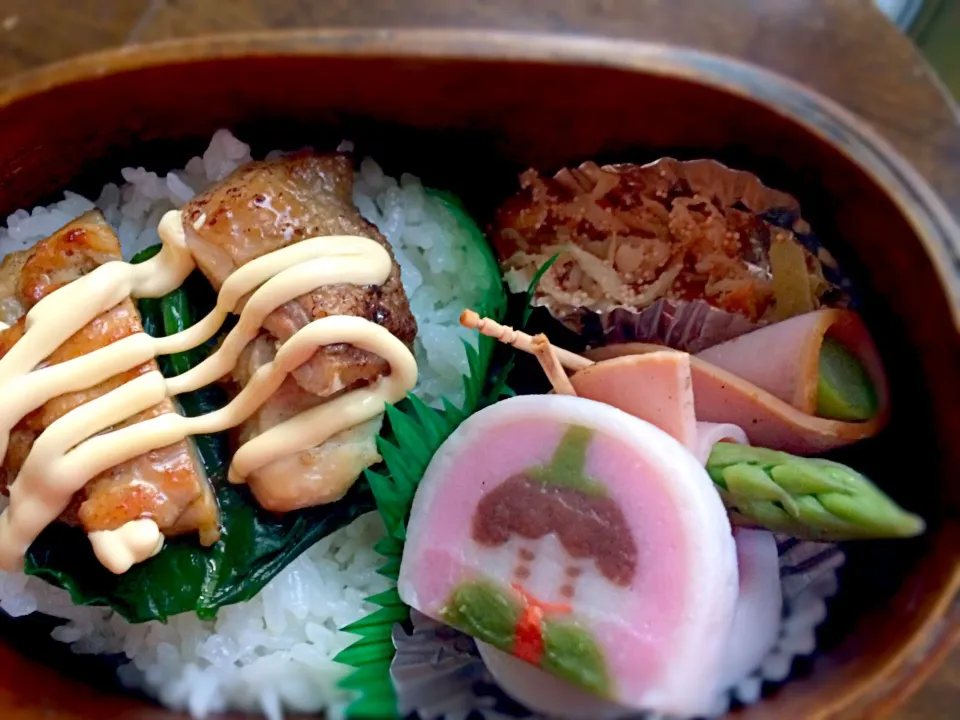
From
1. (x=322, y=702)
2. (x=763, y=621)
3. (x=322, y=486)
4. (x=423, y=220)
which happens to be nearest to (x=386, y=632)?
(x=322, y=702)

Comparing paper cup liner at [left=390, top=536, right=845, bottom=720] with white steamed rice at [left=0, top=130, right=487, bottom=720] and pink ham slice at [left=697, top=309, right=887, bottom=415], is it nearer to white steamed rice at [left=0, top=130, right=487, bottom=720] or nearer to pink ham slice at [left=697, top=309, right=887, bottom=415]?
white steamed rice at [left=0, top=130, right=487, bottom=720]

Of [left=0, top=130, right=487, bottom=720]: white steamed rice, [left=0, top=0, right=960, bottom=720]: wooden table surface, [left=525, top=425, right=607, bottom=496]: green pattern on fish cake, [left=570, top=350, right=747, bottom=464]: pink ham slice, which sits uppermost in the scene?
[left=0, top=0, right=960, bottom=720]: wooden table surface

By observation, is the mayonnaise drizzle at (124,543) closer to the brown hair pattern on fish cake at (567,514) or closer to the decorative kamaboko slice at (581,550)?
the decorative kamaboko slice at (581,550)

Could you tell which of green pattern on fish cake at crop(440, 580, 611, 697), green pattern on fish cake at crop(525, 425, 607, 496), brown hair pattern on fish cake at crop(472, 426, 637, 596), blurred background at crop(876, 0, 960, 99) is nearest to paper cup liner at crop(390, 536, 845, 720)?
green pattern on fish cake at crop(440, 580, 611, 697)

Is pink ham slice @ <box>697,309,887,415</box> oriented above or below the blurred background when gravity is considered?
below

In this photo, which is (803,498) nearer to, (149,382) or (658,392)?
(658,392)

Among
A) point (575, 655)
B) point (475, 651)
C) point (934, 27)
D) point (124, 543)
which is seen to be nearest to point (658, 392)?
point (575, 655)

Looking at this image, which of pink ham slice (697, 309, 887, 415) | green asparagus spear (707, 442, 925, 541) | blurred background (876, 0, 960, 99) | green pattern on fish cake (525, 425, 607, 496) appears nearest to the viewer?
green asparagus spear (707, 442, 925, 541)
